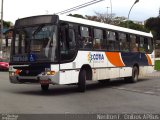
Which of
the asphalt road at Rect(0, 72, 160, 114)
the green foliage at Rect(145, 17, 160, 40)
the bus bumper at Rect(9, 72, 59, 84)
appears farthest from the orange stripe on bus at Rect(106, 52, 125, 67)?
the green foliage at Rect(145, 17, 160, 40)

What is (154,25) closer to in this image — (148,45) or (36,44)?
(148,45)

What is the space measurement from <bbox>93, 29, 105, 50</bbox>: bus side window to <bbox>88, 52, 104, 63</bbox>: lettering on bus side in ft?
1.08

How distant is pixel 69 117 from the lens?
10523mm

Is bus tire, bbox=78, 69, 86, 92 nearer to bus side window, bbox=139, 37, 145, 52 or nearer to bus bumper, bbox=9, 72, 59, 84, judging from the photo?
bus bumper, bbox=9, 72, 59, 84

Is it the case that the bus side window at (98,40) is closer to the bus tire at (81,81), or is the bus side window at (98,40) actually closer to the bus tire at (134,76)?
the bus tire at (81,81)

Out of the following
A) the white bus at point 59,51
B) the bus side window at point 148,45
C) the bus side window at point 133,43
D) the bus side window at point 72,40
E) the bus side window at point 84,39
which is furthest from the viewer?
the bus side window at point 148,45

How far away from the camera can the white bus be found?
15.9 m

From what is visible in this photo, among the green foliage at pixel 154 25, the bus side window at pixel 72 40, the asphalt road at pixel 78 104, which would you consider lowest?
the asphalt road at pixel 78 104

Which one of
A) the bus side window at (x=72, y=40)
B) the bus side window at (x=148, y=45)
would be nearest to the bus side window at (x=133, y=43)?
the bus side window at (x=148, y=45)

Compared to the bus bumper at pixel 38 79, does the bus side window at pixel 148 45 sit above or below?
above

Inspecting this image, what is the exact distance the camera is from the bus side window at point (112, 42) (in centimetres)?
2030

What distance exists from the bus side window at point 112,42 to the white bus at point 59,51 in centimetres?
6

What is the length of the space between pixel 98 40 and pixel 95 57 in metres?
0.99

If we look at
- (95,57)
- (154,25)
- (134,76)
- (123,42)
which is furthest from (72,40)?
(154,25)
